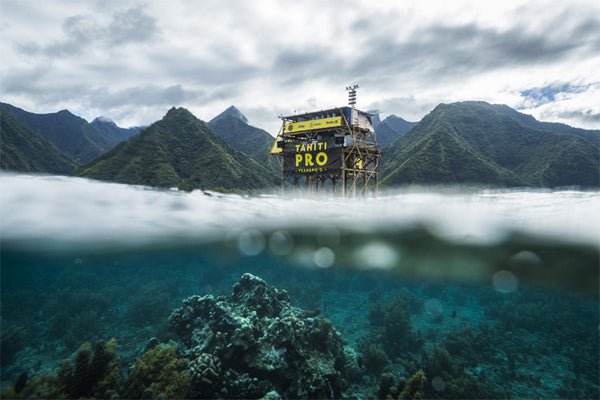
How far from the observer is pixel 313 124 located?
18.6m

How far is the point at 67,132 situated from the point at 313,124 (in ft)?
269

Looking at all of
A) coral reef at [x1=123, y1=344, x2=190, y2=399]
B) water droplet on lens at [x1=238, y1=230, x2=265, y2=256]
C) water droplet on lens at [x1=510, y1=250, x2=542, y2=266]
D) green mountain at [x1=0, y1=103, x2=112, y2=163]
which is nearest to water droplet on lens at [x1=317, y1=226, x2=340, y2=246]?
water droplet on lens at [x1=238, y1=230, x2=265, y2=256]

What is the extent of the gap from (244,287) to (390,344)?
8.06m

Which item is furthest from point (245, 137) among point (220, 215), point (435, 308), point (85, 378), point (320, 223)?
point (85, 378)

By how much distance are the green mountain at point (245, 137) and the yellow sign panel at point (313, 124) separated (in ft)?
141

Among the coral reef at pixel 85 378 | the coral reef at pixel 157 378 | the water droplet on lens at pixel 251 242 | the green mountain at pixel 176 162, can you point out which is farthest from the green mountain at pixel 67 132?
the coral reef at pixel 157 378

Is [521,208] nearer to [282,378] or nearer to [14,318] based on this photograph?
[282,378]

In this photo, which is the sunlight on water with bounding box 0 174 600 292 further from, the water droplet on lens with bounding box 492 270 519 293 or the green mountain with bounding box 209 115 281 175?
the green mountain with bounding box 209 115 281 175

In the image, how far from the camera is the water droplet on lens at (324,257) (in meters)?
20.5

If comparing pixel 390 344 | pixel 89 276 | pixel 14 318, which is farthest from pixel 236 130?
pixel 390 344

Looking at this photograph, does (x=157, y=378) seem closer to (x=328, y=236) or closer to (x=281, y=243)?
(x=328, y=236)

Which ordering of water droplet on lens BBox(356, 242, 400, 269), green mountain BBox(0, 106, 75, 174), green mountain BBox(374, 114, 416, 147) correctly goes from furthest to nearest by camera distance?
1. green mountain BBox(374, 114, 416, 147)
2. green mountain BBox(0, 106, 75, 174)
3. water droplet on lens BBox(356, 242, 400, 269)

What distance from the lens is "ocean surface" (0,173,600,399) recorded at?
27.3ft

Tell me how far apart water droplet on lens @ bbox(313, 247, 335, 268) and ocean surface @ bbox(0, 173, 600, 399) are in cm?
38
